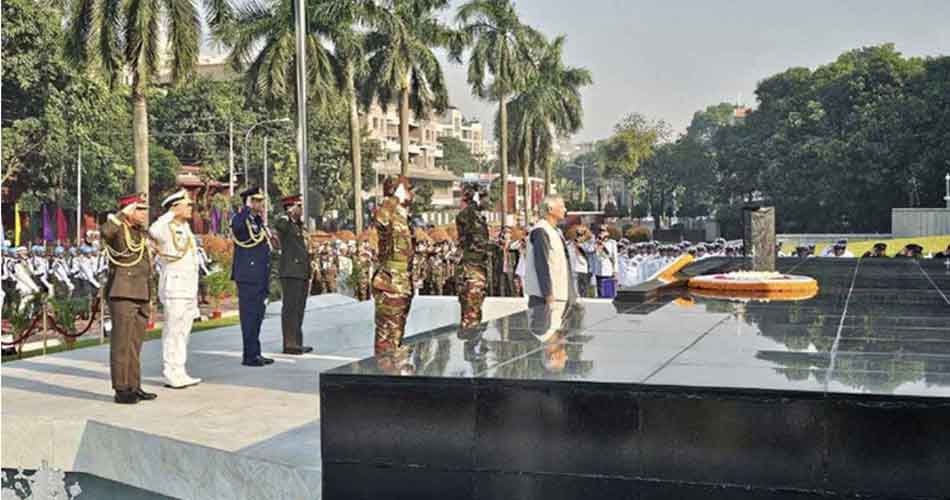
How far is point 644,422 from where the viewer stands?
161 inches

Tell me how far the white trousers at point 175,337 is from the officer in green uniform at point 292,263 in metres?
1.78

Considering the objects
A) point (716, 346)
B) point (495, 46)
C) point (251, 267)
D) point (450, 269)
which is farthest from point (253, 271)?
point (495, 46)

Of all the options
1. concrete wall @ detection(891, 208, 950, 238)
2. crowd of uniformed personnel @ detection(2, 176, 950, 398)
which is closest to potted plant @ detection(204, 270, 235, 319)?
crowd of uniformed personnel @ detection(2, 176, 950, 398)

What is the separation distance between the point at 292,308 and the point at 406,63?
80.0ft

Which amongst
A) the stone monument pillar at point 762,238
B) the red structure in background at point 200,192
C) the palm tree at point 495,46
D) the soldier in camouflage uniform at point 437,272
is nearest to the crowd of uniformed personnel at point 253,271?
the stone monument pillar at point 762,238

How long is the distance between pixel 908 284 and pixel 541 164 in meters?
42.7

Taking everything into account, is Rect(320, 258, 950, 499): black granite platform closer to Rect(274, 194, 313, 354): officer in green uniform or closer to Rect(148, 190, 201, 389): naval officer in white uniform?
Rect(148, 190, 201, 389): naval officer in white uniform

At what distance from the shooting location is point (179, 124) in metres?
56.4

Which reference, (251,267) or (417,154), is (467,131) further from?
(251,267)

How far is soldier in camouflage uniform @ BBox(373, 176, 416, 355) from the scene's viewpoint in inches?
293

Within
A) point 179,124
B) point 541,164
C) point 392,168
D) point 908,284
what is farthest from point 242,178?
point 908,284

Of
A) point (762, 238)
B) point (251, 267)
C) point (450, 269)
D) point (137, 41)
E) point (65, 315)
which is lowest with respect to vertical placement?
point (65, 315)

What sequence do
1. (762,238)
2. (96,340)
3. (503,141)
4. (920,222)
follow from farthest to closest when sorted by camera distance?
(920,222) → (503,141) → (96,340) → (762,238)

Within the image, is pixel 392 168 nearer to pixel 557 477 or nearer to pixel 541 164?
pixel 541 164
